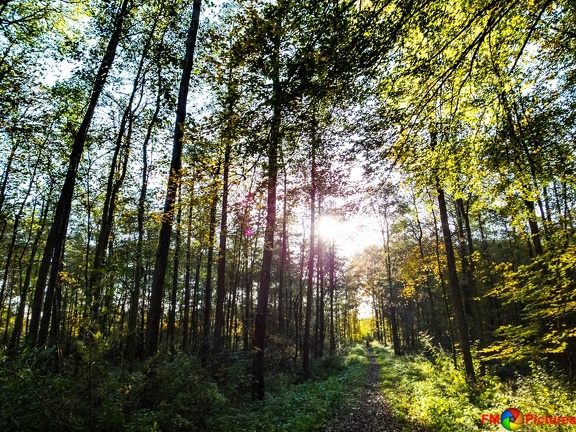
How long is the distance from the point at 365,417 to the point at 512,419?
3.58 m

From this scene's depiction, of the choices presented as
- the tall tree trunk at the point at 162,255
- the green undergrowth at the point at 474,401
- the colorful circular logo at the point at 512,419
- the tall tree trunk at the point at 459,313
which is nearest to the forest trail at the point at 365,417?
the green undergrowth at the point at 474,401

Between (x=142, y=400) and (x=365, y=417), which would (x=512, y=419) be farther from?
(x=142, y=400)

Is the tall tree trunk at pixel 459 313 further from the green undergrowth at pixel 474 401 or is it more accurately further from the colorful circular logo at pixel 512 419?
the colorful circular logo at pixel 512 419

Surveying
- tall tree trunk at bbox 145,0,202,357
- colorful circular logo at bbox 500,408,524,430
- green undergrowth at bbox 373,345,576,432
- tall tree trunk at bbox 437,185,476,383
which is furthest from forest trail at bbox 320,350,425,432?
tall tree trunk at bbox 145,0,202,357

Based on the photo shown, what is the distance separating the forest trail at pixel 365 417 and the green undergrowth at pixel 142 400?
36 cm

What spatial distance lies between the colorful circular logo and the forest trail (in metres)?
1.74

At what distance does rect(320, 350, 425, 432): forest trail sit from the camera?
7691mm

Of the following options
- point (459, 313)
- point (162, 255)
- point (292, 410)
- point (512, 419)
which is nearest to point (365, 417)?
point (292, 410)

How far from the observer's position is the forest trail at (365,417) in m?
7.69

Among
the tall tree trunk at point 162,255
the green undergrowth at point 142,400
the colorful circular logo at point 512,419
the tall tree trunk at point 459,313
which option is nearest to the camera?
the green undergrowth at point 142,400

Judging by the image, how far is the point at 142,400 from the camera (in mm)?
6469

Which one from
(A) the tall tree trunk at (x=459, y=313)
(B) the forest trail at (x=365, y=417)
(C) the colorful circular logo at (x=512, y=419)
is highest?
(A) the tall tree trunk at (x=459, y=313)

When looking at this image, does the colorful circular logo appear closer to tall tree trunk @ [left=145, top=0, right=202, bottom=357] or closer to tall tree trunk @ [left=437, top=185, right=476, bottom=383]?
tall tree trunk @ [left=437, top=185, right=476, bottom=383]

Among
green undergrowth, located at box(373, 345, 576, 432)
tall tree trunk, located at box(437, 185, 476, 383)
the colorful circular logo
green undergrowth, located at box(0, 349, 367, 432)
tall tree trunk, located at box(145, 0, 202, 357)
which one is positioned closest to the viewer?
green undergrowth, located at box(0, 349, 367, 432)
